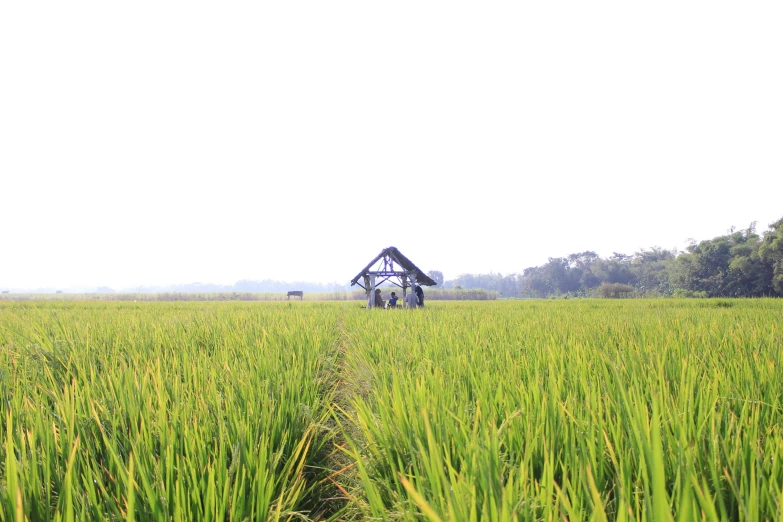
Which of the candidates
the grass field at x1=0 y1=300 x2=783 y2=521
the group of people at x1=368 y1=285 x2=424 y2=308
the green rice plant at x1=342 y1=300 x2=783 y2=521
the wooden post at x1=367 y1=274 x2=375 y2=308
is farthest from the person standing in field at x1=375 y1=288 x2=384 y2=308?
the green rice plant at x1=342 y1=300 x2=783 y2=521

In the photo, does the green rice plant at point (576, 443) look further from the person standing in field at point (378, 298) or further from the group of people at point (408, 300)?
the person standing in field at point (378, 298)

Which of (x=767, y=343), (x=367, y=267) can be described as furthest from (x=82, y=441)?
(x=367, y=267)

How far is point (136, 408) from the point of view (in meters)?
1.82

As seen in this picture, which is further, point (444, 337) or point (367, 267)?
point (367, 267)

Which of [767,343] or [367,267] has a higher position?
[367,267]

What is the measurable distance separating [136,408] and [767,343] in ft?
14.5

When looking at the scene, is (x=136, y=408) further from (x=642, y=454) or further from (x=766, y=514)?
(x=766, y=514)

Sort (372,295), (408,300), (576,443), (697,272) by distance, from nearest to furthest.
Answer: (576,443)
(408,300)
(372,295)
(697,272)

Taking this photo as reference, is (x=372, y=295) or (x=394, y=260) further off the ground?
(x=394, y=260)

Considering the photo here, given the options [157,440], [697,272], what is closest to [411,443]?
[157,440]

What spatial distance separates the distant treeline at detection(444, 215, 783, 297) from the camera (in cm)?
4516

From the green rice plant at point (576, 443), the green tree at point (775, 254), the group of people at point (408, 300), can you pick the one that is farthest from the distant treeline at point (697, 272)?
the green rice plant at point (576, 443)

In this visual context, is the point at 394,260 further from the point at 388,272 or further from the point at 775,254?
the point at 775,254

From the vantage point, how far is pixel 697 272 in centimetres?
5506
